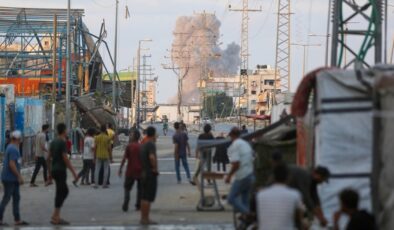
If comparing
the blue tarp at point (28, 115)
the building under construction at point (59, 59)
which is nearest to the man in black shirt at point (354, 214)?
the blue tarp at point (28, 115)

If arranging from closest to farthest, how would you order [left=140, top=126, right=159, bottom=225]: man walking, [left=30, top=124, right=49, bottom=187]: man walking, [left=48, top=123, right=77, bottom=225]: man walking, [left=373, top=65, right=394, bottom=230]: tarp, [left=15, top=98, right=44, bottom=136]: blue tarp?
[left=373, top=65, right=394, bottom=230]: tarp
[left=140, top=126, right=159, bottom=225]: man walking
[left=48, top=123, right=77, bottom=225]: man walking
[left=30, top=124, right=49, bottom=187]: man walking
[left=15, top=98, right=44, bottom=136]: blue tarp

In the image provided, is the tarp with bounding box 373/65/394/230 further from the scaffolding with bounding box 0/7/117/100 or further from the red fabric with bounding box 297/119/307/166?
the scaffolding with bounding box 0/7/117/100

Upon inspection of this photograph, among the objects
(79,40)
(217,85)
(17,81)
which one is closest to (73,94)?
(79,40)

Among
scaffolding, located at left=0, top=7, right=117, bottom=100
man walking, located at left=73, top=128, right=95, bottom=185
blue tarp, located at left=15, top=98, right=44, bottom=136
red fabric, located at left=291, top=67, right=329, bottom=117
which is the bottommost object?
man walking, located at left=73, top=128, right=95, bottom=185

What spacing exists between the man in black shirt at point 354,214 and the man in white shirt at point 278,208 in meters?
0.60

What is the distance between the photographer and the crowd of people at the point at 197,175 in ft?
32.0

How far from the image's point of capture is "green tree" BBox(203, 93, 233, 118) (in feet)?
558

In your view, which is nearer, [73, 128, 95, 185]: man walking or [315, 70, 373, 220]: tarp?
[315, 70, 373, 220]: tarp

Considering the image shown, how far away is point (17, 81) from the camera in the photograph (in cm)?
5788

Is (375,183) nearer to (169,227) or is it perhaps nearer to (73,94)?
(169,227)

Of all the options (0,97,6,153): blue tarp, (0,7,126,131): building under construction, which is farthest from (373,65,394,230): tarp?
(0,7,126,131): building under construction


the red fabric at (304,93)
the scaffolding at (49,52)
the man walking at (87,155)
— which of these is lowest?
the man walking at (87,155)

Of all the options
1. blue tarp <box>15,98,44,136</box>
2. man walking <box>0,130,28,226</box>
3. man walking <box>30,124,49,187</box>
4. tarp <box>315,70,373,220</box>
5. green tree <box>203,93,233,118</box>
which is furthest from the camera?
green tree <box>203,93,233,118</box>

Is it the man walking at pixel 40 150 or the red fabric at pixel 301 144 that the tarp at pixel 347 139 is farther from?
the man walking at pixel 40 150
